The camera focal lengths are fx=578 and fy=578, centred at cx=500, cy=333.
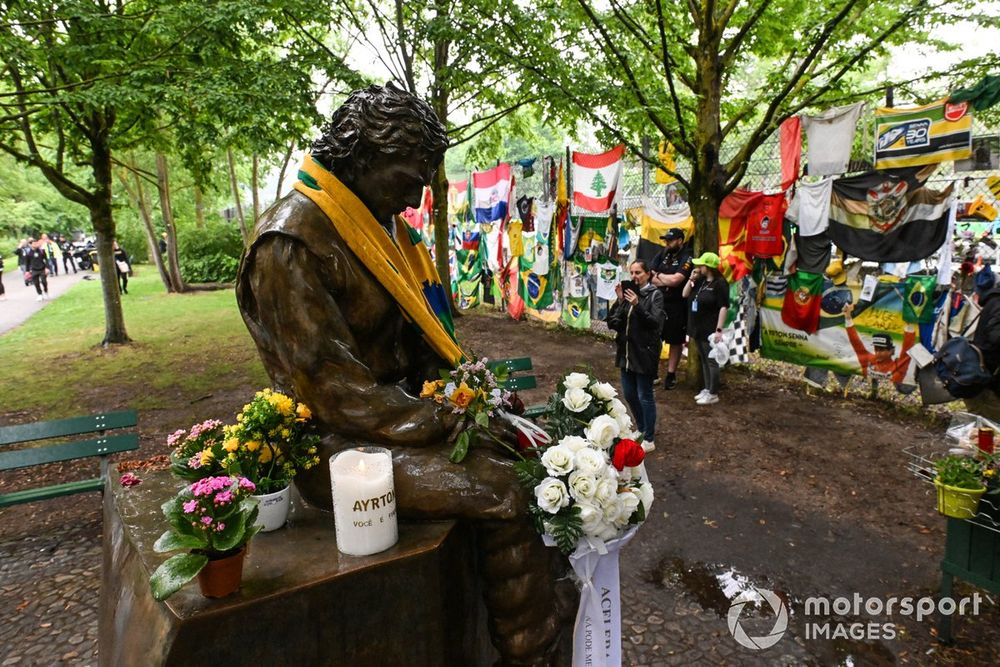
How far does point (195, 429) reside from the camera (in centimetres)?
213

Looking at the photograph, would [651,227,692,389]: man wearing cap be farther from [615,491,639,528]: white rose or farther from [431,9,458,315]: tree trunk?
[615,491,639,528]: white rose

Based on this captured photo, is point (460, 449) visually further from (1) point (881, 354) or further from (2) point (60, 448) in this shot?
(1) point (881, 354)

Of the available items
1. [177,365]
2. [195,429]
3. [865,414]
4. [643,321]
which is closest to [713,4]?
[643,321]

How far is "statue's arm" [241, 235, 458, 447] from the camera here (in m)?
1.91

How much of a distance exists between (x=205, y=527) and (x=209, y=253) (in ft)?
78.2

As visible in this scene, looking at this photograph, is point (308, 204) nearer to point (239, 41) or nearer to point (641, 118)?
point (641, 118)

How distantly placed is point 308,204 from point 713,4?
18.9 ft

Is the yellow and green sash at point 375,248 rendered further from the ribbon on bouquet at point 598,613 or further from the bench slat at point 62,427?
the bench slat at point 62,427

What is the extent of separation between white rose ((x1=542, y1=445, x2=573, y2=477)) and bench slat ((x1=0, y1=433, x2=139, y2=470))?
153 inches

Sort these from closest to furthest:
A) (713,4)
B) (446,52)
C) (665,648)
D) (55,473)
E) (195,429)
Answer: (195,429) < (665,648) < (55,473) < (713,4) < (446,52)

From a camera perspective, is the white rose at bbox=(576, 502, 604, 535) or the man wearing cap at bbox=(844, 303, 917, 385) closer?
the white rose at bbox=(576, 502, 604, 535)

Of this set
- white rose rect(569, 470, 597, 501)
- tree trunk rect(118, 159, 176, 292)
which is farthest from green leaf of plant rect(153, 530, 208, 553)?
tree trunk rect(118, 159, 176, 292)

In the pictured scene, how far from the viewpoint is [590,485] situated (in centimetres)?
189

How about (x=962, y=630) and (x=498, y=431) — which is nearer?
(x=498, y=431)
